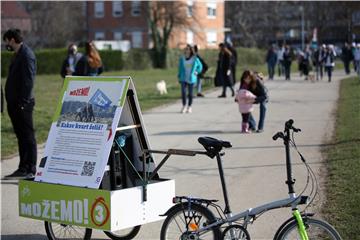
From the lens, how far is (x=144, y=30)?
71.4 m

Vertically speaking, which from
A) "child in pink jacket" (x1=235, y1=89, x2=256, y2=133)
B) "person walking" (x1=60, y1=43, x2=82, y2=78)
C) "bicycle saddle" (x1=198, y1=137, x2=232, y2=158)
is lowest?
"child in pink jacket" (x1=235, y1=89, x2=256, y2=133)

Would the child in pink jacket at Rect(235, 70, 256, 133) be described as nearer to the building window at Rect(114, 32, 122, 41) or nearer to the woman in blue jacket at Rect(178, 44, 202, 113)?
the woman in blue jacket at Rect(178, 44, 202, 113)

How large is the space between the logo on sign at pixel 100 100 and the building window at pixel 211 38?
6840 cm

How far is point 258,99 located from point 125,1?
59.0 m

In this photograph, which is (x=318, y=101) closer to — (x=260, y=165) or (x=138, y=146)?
(x=260, y=165)

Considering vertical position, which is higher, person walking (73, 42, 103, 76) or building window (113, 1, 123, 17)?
building window (113, 1, 123, 17)

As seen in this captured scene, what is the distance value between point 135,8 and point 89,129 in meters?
64.0

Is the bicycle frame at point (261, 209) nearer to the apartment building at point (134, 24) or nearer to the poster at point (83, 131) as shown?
the poster at point (83, 131)

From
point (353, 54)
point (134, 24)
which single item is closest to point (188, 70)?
point (353, 54)

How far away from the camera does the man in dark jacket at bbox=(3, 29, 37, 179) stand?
9.53 meters

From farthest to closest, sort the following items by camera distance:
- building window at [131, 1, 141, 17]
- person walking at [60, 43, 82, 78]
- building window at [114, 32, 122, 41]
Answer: building window at [114, 32, 122, 41] < building window at [131, 1, 141, 17] < person walking at [60, 43, 82, 78]

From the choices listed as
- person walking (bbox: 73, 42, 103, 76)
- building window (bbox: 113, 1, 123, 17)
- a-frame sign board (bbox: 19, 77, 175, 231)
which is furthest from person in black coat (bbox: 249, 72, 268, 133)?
building window (bbox: 113, 1, 123, 17)

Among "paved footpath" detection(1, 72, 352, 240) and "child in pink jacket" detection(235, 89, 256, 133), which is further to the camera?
"child in pink jacket" detection(235, 89, 256, 133)

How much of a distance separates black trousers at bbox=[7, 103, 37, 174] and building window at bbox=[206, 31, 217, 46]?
214 ft
